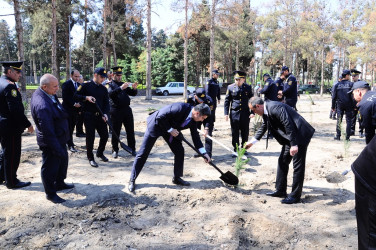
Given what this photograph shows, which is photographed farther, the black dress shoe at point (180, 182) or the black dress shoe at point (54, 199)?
the black dress shoe at point (180, 182)

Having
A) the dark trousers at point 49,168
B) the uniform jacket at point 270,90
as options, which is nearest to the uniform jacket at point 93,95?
the dark trousers at point 49,168

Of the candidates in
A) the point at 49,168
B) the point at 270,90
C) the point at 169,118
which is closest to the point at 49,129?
the point at 49,168

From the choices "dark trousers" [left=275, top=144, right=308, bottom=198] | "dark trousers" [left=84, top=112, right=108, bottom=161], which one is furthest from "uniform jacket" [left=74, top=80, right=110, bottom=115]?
"dark trousers" [left=275, top=144, right=308, bottom=198]

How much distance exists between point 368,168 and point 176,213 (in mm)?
2676

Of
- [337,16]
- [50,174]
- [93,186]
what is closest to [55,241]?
[50,174]

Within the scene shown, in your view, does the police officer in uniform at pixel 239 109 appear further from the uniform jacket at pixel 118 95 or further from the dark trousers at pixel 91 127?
the dark trousers at pixel 91 127

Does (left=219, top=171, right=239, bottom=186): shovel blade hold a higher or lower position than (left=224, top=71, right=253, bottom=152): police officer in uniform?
lower

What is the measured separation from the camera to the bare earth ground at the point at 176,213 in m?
3.29

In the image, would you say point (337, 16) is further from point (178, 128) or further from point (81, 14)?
point (178, 128)

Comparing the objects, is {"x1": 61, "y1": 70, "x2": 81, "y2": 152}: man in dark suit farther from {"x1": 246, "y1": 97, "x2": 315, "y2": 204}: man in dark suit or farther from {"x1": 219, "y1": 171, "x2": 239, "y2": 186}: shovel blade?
{"x1": 246, "y1": 97, "x2": 315, "y2": 204}: man in dark suit

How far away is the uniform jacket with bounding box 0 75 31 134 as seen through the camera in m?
4.29

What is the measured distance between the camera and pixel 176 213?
13.1 ft

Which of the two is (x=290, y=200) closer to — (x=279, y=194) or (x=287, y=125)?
(x=279, y=194)

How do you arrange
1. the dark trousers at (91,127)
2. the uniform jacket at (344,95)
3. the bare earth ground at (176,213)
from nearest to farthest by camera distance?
the bare earth ground at (176,213) → the dark trousers at (91,127) → the uniform jacket at (344,95)
